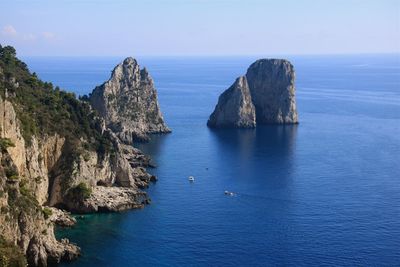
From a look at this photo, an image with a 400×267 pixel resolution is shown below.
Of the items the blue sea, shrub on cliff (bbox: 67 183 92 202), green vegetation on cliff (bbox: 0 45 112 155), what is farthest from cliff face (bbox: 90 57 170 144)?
shrub on cliff (bbox: 67 183 92 202)

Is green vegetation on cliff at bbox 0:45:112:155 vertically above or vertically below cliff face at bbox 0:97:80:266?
above

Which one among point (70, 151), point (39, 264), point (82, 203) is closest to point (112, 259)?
point (39, 264)

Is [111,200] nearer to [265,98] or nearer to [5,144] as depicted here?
[5,144]

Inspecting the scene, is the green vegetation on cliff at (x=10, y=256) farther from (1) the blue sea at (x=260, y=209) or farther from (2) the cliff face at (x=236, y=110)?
(2) the cliff face at (x=236, y=110)

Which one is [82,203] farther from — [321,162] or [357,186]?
[321,162]

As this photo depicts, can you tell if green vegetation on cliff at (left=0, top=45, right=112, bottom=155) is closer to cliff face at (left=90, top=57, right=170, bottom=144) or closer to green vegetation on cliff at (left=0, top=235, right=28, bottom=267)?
green vegetation on cliff at (left=0, top=235, right=28, bottom=267)

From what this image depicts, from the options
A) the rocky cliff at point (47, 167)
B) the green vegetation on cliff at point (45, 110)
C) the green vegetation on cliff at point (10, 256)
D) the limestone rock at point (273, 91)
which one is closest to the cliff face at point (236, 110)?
the limestone rock at point (273, 91)

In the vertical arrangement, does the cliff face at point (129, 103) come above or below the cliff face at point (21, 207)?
above
